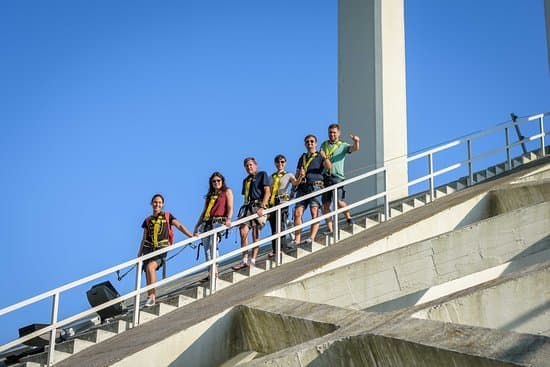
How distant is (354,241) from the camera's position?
8.35 meters

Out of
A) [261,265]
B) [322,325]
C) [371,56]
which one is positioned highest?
[371,56]

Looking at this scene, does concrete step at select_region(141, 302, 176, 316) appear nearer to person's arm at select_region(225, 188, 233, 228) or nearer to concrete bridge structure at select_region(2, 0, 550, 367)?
concrete bridge structure at select_region(2, 0, 550, 367)

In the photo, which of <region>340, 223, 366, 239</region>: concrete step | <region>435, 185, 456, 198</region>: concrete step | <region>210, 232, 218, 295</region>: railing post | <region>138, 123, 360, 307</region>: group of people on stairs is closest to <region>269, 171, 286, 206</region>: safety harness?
<region>138, 123, 360, 307</region>: group of people on stairs

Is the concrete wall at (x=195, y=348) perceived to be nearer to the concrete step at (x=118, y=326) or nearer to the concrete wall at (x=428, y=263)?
the concrete wall at (x=428, y=263)

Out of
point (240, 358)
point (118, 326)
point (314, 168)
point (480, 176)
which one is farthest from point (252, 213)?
point (480, 176)

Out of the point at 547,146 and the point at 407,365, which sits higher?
the point at 547,146

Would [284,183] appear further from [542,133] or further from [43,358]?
[542,133]

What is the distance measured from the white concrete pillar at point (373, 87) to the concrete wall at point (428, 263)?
653 centimetres

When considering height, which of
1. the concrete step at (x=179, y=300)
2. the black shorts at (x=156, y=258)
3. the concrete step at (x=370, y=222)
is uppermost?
the concrete step at (x=370, y=222)

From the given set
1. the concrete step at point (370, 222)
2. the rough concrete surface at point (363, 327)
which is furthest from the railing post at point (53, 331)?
the concrete step at point (370, 222)

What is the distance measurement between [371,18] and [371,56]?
0.73 m

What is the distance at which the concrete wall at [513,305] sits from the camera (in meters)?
4.90

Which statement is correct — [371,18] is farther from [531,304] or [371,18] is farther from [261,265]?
[531,304]

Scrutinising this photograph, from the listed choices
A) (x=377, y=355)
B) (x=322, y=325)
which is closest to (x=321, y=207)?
(x=322, y=325)
